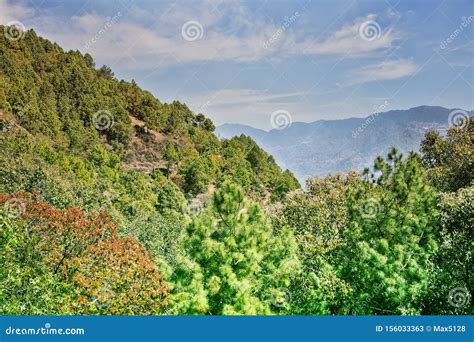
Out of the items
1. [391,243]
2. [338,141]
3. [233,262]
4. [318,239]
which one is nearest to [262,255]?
→ [233,262]

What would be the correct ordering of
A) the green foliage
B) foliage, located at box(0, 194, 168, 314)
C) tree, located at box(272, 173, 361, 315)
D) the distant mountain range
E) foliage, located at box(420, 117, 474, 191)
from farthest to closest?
the distant mountain range < foliage, located at box(420, 117, 474, 191) < tree, located at box(272, 173, 361, 315) < the green foliage < foliage, located at box(0, 194, 168, 314)

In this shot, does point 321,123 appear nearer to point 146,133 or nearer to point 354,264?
point 146,133

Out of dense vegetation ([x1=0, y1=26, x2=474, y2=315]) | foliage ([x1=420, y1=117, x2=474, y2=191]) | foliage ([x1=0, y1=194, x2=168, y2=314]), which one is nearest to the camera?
foliage ([x1=0, y1=194, x2=168, y2=314])

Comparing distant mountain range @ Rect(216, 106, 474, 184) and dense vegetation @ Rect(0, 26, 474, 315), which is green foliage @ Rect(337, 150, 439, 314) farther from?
distant mountain range @ Rect(216, 106, 474, 184)

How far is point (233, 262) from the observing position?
11492 mm

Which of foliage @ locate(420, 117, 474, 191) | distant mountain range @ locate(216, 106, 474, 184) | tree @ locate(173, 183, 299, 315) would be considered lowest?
tree @ locate(173, 183, 299, 315)

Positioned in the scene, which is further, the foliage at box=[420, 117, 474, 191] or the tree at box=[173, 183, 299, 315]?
the foliage at box=[420, 117, 474, 191]

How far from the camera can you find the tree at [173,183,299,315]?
421 inches

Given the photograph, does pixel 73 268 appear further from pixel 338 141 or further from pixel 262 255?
pixel 338 141

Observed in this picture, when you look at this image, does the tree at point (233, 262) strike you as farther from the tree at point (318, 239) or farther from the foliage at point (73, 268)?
the foliage at point (73, 268)

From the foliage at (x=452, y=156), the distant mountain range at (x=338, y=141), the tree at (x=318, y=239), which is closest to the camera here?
the tree at (x=318, y=239)

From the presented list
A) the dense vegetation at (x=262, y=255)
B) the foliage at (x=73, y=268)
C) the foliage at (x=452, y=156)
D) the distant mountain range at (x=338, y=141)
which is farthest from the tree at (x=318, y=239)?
the distant mountain range at (x=338, y=141)

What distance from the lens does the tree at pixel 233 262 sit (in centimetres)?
1070

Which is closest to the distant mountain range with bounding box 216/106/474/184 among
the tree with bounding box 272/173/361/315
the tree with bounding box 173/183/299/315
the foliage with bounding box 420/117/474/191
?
the foliage with bounding box 420/117/474/191
